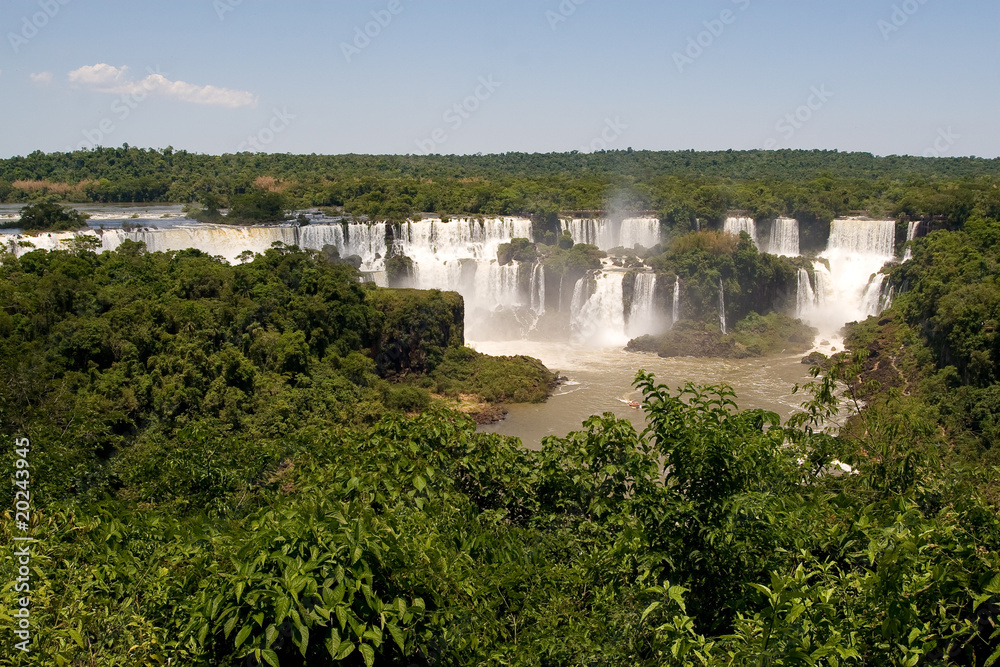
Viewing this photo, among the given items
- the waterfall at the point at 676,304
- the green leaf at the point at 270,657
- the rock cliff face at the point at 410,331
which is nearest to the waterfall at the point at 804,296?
the waterfall at the point at 676,304

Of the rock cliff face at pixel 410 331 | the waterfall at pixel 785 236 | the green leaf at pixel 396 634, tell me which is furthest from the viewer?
the waterfall at pixel 785 236

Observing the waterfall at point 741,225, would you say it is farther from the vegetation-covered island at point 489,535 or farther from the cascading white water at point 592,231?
the vegetation-covered island at point 489,535

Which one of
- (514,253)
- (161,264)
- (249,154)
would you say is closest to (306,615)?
(161,264)

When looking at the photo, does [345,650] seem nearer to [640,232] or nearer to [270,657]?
[270,657]

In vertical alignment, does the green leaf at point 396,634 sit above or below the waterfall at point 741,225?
below

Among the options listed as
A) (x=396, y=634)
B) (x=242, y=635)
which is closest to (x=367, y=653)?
(x=396, y=634)

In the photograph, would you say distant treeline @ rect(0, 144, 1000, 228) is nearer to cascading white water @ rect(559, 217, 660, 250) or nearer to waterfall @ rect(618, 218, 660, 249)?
waterfall @ rect(618, 218, 660, 249)
